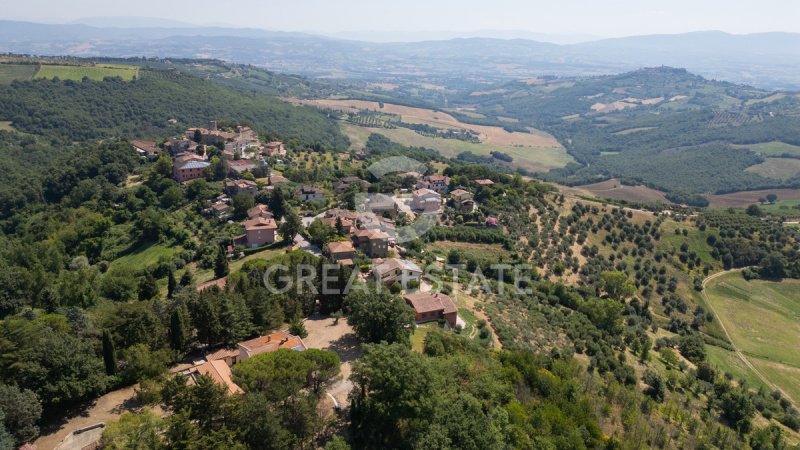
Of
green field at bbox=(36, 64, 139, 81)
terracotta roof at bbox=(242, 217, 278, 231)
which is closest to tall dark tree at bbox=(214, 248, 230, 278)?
terracotta roof at bbox=(242, 217, 278, 231)

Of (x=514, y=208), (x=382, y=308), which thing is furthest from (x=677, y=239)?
(x=382, y=308)

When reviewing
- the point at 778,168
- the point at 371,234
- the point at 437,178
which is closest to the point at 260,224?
the point at 371,234

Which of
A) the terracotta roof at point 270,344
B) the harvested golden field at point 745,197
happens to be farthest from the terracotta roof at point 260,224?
the harvested golden field at point 745,197

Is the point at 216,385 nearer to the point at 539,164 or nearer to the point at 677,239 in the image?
the point at 677,239

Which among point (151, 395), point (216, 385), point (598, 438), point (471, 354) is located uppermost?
point (216, 385)

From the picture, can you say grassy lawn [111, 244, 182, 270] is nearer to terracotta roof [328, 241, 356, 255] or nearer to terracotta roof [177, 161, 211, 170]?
terracotta roof [177, 161, 211, 170]

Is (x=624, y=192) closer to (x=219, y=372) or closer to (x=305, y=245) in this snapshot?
(x=305, y=245)
